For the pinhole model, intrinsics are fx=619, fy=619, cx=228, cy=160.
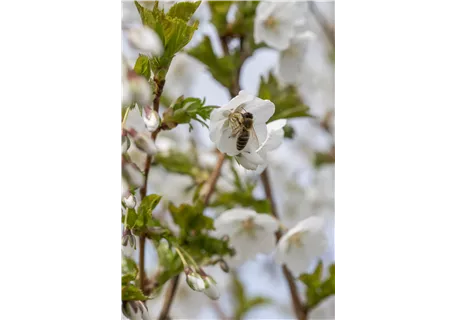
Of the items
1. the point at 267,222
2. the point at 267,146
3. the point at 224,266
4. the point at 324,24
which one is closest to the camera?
the point at 267,146

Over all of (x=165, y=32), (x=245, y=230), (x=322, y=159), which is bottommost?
(x=322, y=159)

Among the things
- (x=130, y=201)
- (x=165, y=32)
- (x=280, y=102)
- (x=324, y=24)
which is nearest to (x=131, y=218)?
(x=130, y=201)

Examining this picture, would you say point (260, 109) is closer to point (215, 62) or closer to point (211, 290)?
point (211, 290)

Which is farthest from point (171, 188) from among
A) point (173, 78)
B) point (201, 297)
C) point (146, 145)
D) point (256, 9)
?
point (146, 145)

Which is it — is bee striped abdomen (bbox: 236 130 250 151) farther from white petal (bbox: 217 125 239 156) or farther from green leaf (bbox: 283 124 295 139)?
green leaf (bbox: 283 124 295 139)

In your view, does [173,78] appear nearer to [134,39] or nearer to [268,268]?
[268,268]

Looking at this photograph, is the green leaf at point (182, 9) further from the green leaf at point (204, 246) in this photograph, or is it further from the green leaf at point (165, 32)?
the green leaf at point (204, 246)

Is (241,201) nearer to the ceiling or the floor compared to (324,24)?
nearer to the floor
